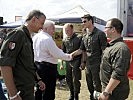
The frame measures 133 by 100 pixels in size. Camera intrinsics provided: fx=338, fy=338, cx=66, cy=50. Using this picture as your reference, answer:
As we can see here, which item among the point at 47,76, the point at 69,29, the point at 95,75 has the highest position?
the point at 69,29

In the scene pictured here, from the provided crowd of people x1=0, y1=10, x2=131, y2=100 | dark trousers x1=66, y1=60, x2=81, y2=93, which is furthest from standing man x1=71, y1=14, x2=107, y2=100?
crowd of people x1=0, y1=10, x2=131, y2=100

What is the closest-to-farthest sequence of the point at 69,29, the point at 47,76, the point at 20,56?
the point at 20,56 < the point at 47,76 < the point at 69,29

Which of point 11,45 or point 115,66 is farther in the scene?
point 115,66

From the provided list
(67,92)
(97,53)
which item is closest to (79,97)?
(67,92)

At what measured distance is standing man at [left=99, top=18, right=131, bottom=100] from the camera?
12.3 feet

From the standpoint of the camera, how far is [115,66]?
12.3 ft

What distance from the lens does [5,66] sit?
11.4 ft

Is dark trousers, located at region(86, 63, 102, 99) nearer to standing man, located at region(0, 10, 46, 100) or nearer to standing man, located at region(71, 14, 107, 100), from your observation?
standing man, located at region(71, 14, 107, 100)

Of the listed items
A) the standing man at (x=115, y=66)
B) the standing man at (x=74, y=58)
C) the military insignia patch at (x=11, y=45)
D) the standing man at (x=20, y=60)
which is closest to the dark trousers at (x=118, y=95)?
the standing man at (x=115, y=66)

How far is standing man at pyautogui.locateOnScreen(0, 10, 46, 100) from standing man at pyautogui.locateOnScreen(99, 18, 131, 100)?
842mm

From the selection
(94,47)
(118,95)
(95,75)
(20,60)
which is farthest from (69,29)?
(20,60)

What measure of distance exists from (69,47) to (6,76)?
3.98 meters

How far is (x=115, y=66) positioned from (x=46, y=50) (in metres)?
1.85

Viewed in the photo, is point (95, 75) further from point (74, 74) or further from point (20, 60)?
point (20, 60)
